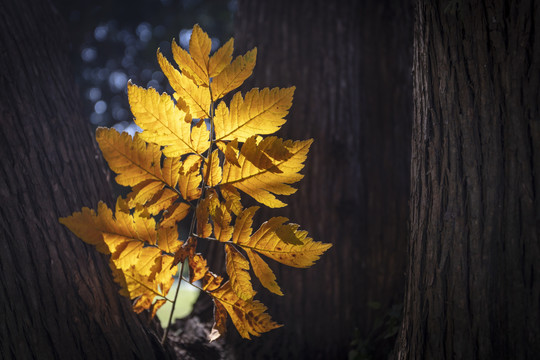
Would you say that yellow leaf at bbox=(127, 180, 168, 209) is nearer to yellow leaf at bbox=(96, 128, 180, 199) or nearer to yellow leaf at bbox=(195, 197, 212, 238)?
yellow leaf at bbox=(96, 128, 180, 199)

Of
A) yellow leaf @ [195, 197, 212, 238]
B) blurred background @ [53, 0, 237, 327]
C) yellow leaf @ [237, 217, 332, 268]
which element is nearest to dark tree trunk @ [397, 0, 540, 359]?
yellow leaf @ [237, 217, 332, 268]

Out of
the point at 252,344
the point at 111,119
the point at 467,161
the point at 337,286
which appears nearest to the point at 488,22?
the point at 467,161

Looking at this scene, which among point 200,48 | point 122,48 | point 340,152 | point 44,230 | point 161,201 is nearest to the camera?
point 200,48

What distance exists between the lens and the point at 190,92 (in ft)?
A: 3.22

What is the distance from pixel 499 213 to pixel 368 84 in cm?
140

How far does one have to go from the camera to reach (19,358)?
1.12 meters

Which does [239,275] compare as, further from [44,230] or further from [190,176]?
[44,230]

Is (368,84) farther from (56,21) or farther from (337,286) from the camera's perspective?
(56,21)

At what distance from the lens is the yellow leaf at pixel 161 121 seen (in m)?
0.96

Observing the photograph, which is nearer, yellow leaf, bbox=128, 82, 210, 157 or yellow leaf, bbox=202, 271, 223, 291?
yellow leaf, bbox=128, 82, 210, 157

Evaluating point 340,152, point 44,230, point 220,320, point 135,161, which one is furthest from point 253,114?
point 340,152

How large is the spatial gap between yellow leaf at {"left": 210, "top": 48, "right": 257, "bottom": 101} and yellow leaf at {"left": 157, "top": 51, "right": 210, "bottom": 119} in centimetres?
3

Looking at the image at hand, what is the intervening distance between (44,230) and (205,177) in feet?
1.88

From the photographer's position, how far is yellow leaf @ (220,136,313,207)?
3.11 feet
